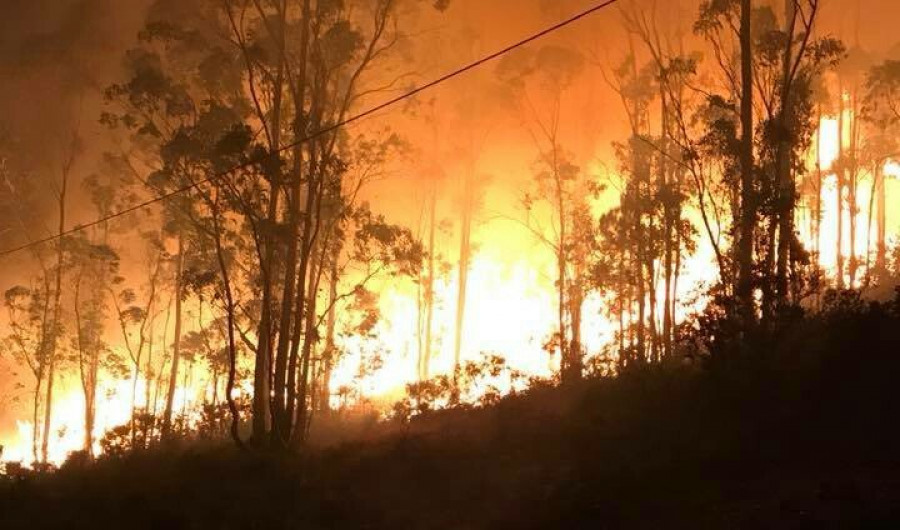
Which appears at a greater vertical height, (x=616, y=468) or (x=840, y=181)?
(x=840, y=181)

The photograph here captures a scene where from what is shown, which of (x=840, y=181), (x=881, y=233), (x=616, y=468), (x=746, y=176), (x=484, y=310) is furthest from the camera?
(x=484, y=310)

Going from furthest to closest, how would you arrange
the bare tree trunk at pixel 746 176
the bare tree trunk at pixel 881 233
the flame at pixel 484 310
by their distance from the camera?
the flame at pixel 484 310
the bare tree trunk at pixel 881 233
the bare tree trunk at pixel 746 176

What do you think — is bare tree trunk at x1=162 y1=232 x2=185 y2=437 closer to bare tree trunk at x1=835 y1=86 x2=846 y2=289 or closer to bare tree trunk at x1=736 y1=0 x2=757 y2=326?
bare tree trunk at x1=736 y1=0 x2=757 y2=326

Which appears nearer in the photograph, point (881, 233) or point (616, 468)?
point (616, 468)

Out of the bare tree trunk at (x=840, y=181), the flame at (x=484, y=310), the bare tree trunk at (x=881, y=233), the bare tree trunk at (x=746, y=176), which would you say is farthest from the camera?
the flame at (x=484, y=310)

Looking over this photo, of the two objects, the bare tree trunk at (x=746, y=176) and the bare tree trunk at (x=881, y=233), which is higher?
the bare tree trunk at (x=881, y=233)

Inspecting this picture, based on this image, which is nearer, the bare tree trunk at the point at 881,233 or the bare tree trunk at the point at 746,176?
the bare tree trunk at the point at 746,176

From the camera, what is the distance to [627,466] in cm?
908

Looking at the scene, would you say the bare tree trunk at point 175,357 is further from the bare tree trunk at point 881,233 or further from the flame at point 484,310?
the bare tree trunk at point 881,233

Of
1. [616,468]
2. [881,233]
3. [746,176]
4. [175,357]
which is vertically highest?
[881,233]

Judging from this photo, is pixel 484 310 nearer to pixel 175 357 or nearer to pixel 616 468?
pixel 175 357

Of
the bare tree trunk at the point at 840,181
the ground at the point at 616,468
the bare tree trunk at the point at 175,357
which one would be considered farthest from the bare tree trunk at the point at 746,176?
the bare tree trunk at the point at 840,181

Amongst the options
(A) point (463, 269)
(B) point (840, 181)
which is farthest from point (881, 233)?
(A) point (463, 269)

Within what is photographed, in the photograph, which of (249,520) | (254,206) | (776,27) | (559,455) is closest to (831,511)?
(559,455)
